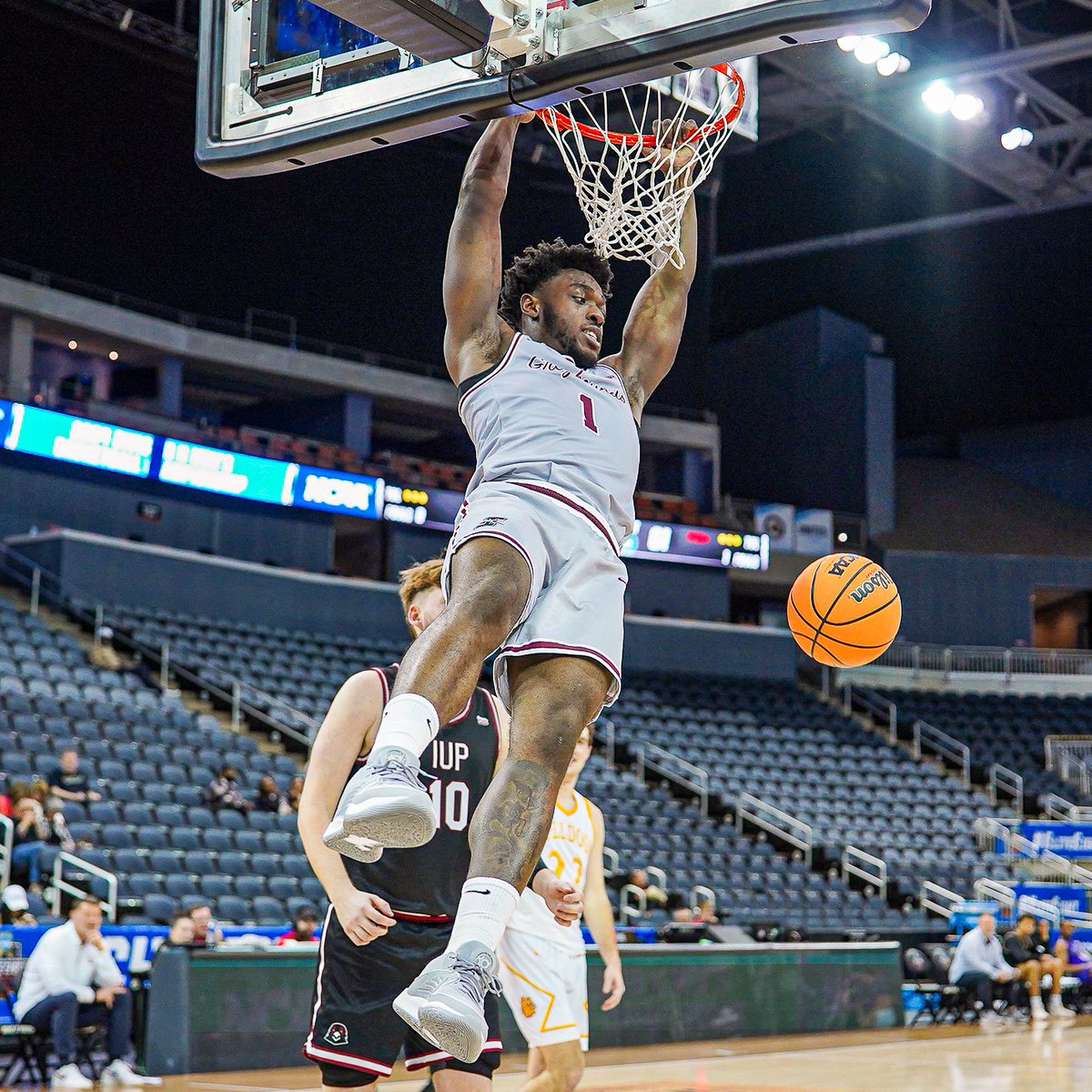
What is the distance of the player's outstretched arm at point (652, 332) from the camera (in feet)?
12.5

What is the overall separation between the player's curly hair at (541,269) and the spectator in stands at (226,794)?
36.8ft

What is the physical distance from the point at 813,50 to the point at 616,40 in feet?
70.2

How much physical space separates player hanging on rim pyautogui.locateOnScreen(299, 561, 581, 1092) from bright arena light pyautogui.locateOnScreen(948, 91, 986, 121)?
21923 mm

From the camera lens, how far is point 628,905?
606 inches

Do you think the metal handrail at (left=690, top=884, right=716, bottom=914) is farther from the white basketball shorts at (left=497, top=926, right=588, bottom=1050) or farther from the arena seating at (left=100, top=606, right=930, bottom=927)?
the white basketball shorts at (left=497, top=926, right=588, bottom=1050)

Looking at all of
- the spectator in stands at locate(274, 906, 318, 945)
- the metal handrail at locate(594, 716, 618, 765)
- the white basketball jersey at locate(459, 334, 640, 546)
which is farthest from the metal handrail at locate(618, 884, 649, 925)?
the white basketball jersey at locate(459, 334, 640, 546)

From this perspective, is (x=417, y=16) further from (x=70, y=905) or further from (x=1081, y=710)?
(x=1081, y=710)

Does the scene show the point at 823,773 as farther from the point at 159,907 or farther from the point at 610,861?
the point at 159,907

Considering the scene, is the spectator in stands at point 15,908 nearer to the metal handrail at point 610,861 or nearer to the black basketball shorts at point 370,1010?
the black basketball shorts at point 370,1010

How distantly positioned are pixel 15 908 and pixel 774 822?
13.0 metres

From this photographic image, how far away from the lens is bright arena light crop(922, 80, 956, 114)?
23.2 meters

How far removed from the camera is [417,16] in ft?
10.9

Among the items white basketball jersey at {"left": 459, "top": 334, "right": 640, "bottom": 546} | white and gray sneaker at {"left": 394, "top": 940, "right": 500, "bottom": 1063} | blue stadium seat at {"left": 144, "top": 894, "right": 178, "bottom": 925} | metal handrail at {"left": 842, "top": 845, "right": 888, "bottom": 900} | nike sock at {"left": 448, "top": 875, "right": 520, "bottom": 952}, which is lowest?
metal handrail at {"left": 842, "top": 845, "right": 888, "bottom": 900}

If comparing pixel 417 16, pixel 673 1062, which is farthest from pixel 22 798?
pixel 417 16
